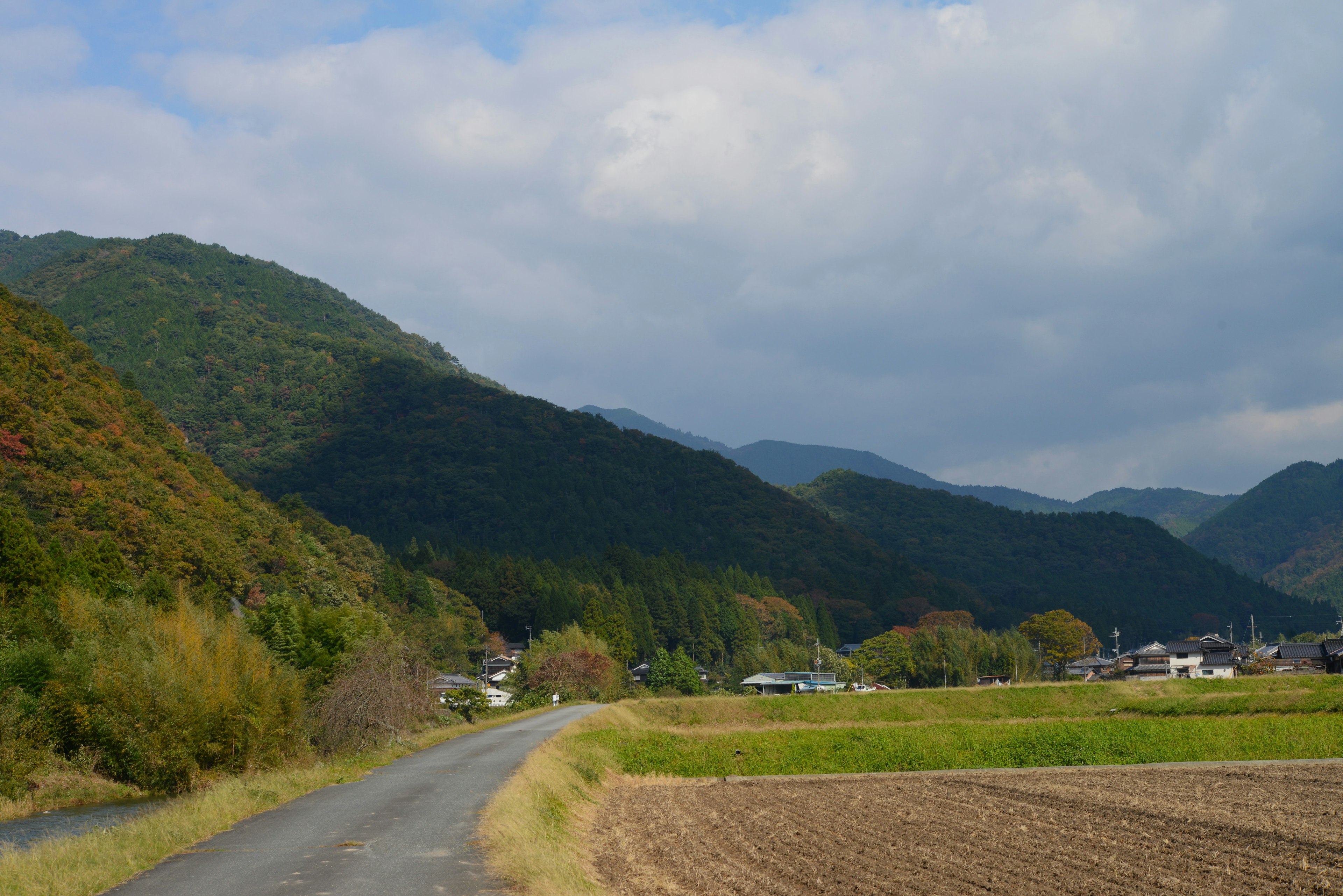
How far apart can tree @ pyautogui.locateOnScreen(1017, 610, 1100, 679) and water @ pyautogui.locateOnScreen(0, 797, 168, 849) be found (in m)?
99.9

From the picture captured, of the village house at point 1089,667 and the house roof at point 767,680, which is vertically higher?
the house roof at point 767,680

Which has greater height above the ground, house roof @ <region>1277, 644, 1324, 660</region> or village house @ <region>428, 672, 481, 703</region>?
house roof @ <region>1277, 644, 1324, 660</region>

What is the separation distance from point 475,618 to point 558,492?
6901 centimetres

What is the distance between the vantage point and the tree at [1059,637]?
108375 mm

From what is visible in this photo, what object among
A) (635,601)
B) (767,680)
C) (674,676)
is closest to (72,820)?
(674,676)

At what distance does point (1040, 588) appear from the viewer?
19188 cm

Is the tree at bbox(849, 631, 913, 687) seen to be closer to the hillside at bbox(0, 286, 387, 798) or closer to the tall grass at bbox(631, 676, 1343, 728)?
the tall grass at bbox(631, 676, 1343, 728)

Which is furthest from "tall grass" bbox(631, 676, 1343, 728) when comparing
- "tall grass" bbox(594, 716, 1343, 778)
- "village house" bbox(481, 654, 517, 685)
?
"village house" bbox(481, 654, 517, 685)

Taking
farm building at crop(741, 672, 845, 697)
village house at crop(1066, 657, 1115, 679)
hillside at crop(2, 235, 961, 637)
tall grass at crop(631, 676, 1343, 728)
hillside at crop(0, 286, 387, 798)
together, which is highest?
hillside at crop(2, 235, 961, 637)

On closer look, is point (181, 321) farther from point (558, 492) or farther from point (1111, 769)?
point (1111, 769)

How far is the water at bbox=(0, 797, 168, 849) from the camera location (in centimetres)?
1955

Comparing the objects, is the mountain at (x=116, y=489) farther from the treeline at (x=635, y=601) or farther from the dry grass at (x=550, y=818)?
the dry grass at (x=550, y=818)

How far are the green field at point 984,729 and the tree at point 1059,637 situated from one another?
62190 millimetres

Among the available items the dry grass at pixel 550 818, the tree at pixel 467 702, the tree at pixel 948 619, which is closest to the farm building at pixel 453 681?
the tree at pixel 467 702
